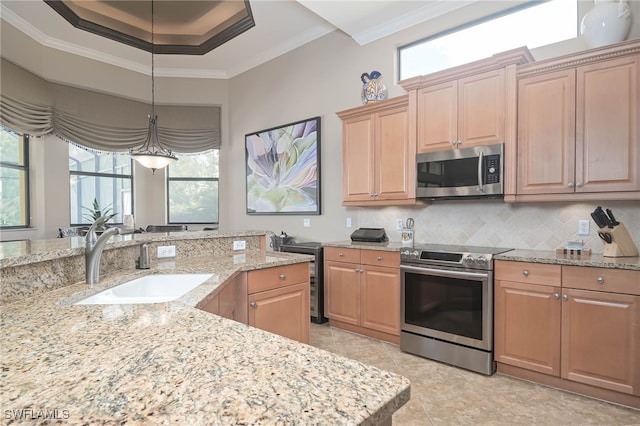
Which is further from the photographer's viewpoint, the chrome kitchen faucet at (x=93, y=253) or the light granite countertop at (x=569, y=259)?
the light granite countertop at (x=569, y=259)

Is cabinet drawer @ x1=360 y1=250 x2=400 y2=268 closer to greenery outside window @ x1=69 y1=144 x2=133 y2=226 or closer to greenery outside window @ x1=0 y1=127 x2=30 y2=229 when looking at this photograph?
greenery outside window @ x1=69 y1=144 x2=133 y2=226

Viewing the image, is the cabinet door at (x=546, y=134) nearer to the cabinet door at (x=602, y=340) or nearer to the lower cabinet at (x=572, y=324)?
the lower cabinet at (x=572, y=324)

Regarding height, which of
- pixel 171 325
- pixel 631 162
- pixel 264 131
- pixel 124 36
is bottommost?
pixel 171 325

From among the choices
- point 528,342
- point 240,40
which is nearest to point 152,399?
point 528,342

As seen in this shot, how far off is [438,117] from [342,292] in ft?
6.11

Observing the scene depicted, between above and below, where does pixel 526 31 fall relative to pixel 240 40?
below

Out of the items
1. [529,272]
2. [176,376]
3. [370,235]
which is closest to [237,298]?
[176,376]

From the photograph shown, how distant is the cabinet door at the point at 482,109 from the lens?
271 cm

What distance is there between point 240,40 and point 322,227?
2.72 m

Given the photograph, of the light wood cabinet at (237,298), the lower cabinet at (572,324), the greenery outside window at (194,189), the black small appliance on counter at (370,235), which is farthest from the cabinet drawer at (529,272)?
the greenery outside window at (194,189)

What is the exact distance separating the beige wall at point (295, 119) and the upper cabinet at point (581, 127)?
34 cm

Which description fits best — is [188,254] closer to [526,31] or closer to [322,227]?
[322,227]

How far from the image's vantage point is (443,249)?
114 inches

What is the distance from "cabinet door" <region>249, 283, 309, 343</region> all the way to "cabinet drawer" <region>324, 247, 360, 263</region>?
3.06 ft
